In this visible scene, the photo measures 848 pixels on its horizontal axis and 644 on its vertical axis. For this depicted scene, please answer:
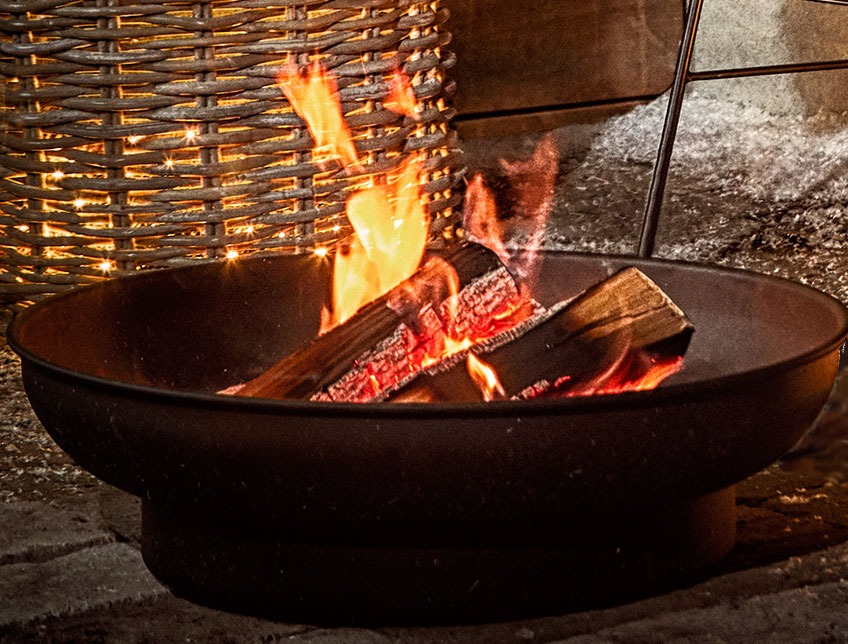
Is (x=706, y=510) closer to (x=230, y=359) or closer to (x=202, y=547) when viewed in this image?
(x=202, y=547)

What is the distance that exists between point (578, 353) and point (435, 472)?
0.91ft

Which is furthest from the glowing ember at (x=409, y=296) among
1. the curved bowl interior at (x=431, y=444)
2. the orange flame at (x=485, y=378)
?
the curved bowl interior at (x=431, y=444)

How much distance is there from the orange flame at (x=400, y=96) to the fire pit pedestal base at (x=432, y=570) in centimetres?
99

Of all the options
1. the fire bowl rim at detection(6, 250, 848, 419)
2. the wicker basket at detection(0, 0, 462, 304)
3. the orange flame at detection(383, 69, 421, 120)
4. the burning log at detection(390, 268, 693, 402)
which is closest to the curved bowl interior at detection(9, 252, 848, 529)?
the fire bowl rim at detection(6, 250, 848, 419)

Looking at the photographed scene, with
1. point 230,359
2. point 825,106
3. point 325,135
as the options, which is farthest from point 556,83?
point 230,359

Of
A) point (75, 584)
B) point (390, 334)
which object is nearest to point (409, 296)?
point (390, 334)

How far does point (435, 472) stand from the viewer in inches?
42.0

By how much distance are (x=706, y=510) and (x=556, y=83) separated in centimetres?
215

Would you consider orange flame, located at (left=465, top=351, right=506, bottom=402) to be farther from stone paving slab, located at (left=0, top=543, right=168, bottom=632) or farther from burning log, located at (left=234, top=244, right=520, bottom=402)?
stone paving slab, located at (left=0, top=543, right=168, bottom=632)

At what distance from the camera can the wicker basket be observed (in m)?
1.95

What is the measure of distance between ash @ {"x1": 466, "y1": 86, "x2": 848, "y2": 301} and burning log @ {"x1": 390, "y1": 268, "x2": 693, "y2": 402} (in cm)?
120

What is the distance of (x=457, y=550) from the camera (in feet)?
3.90

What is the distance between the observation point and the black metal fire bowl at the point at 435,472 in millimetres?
1064

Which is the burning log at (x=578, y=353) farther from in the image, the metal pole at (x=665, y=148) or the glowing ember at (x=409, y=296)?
the metal pole at (x=665, y=148)
